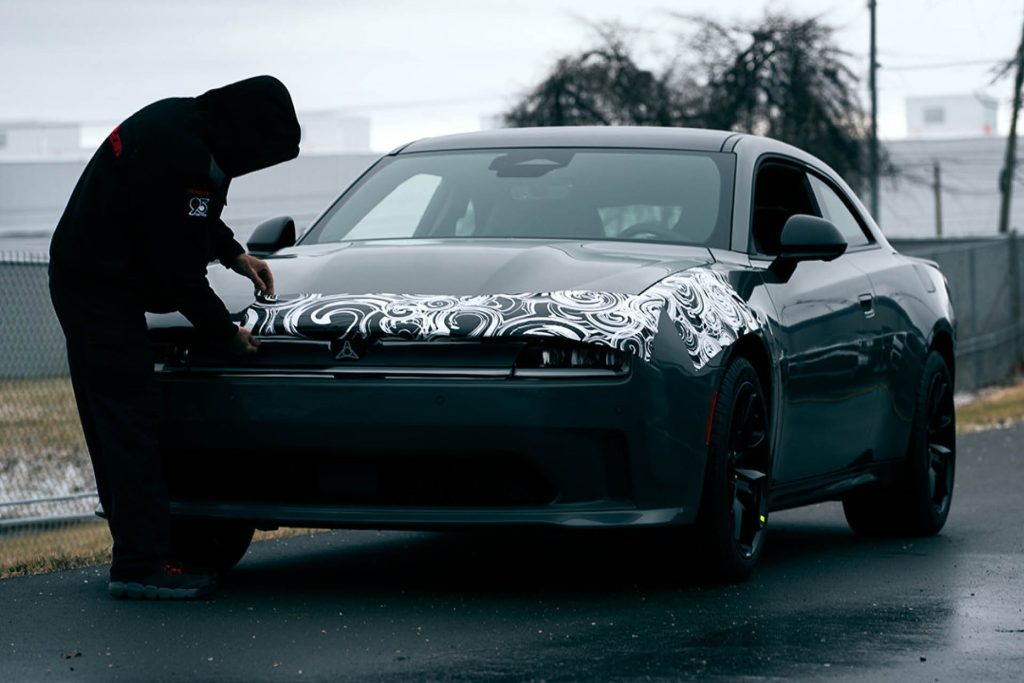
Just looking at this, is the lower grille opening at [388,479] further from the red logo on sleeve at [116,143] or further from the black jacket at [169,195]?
the red logo on sleeve at [116,143]

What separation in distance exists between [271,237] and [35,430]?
4.03 meters

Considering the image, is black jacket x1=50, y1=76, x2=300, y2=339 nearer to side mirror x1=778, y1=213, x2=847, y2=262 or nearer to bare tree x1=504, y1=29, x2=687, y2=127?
side mirror x1=778, y1=213, x2=847, y2=262

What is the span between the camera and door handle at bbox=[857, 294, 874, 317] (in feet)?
25.3

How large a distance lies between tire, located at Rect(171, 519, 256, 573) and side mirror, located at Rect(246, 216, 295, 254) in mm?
1042

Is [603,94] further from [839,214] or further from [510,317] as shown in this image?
[510,317]

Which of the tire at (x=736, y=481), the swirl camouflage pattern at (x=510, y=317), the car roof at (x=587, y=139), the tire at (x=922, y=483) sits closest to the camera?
the swirl camouflage pattern at (x=510, y=317)

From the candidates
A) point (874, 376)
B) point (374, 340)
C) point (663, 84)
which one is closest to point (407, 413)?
point (374, 340)

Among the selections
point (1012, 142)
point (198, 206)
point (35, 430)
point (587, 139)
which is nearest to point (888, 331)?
point (587, 139)

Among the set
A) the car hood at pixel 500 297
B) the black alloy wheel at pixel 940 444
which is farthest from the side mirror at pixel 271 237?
the black alloy wheel at pixel 940 444

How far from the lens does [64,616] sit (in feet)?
19.8

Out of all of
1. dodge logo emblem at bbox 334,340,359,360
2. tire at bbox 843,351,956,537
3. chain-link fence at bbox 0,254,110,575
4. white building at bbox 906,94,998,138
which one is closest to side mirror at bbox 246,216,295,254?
dodge logo emblem at bbox 334,340,359,360

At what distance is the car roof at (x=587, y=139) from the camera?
755cm

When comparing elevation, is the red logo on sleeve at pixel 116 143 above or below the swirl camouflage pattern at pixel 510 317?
above

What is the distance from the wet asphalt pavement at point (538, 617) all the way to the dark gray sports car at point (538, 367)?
0.28 m
